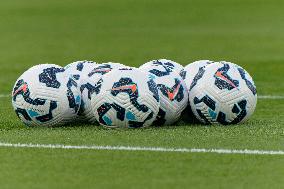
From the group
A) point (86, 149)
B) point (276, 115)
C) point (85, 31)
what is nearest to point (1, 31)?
point (85, 31)

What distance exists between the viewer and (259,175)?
332 inches

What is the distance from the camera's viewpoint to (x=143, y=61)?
22297 mm

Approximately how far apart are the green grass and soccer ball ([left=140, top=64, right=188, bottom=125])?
23 cm

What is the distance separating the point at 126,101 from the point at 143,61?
1147 cm

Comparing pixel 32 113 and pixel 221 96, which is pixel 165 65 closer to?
pixel 221 96

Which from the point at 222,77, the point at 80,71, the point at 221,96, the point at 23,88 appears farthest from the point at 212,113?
the point at 23,88

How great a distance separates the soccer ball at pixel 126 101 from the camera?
1087cm

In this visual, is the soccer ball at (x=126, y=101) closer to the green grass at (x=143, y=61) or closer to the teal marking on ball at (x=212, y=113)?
the green grass at (x=143, y=61)

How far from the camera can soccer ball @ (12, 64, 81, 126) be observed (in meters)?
11.2

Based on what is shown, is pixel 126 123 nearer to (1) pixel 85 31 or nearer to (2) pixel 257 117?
(2) pixel 257 117

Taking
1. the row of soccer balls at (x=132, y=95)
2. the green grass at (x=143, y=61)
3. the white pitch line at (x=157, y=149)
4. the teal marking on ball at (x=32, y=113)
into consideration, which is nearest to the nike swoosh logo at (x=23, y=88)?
the row of soccer balls at (x=132, y=95)

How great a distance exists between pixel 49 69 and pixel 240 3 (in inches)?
1072

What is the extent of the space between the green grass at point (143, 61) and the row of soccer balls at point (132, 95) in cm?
20

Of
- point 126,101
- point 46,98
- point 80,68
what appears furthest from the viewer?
point 80,68
